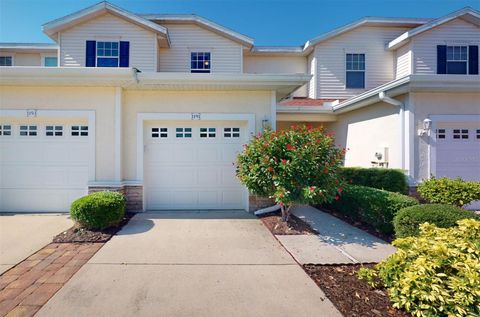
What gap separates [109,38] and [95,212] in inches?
338

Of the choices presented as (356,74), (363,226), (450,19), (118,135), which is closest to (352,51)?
(356,74)

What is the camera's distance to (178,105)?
21.5 ft

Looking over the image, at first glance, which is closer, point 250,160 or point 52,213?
point 250,160

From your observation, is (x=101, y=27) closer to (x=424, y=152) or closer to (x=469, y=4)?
(x=424, y=152)

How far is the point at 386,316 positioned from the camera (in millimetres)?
2559

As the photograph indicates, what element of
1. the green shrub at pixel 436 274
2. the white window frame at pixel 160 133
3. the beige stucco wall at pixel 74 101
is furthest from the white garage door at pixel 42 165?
the green shrub at pixel 436 274

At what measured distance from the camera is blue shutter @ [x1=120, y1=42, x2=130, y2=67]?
10461mm

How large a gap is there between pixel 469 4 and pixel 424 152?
9.27m

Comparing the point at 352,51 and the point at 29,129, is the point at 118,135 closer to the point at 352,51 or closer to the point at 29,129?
the point at 29,129

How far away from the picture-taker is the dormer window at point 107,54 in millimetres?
10484

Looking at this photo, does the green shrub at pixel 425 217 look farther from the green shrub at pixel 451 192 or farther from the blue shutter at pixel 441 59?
the blue shutter at pixel 441 59

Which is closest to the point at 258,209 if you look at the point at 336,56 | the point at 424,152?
the point at 424,152

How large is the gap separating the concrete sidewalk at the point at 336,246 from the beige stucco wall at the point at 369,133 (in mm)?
3116

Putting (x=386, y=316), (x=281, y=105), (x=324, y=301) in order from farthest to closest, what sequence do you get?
(x=281, y=105) → (x=324, y=301) → (x=386, y=316)
